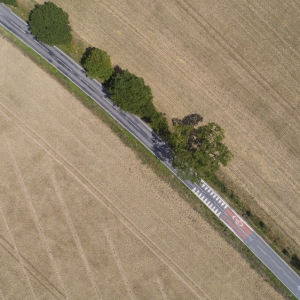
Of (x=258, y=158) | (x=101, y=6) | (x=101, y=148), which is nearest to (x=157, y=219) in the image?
(x=101, y=148)

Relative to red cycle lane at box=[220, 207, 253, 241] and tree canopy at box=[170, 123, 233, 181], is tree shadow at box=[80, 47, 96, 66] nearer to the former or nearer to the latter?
tree canopy at box=[170, 123, 233, 181]

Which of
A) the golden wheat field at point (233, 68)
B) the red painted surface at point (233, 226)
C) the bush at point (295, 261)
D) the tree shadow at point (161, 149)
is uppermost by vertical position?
the golden wheat field at point (233, 68)

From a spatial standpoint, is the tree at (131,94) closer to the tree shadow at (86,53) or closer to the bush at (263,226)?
the tree shadow at (86,53)

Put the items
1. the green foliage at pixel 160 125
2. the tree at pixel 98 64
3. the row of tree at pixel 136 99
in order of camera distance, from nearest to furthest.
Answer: the row of tree at pixel 136 99 → the tree at pixel 98 64 → the green foliage at pixel 160 125

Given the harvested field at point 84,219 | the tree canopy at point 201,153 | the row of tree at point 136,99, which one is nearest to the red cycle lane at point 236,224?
the harvested field at point 84,219

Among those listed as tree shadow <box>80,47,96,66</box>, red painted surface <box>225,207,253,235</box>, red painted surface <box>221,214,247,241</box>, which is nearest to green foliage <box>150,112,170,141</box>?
tree shadow <box>80,47,96,66</box>

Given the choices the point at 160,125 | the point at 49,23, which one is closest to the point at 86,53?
the point at 49,23
